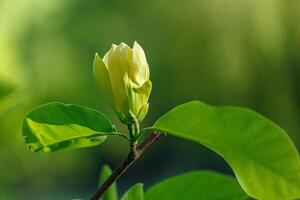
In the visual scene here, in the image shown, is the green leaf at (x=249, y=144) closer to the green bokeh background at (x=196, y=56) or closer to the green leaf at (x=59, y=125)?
the green leaf at (x=59, y=125)

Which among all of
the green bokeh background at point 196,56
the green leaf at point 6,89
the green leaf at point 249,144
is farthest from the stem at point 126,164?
the green bokeh background at point 196,56

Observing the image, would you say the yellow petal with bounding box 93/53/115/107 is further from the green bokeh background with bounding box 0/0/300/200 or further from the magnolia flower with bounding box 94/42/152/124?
the green bokeh background with bounding box 0/0/300/200

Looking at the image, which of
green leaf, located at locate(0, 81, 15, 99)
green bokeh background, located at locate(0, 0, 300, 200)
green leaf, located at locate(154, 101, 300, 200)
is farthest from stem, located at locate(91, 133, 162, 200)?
green bokeh background, located at locate(0, 0, 300, 200)

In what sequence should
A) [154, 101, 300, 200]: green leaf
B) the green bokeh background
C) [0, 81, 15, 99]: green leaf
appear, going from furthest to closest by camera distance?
the green bokeh background → [0, 81, 15, 99]: green leaf → [154, 101, 300, 200]: green leaf

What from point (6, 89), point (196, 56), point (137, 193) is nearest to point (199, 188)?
point (137, 193)

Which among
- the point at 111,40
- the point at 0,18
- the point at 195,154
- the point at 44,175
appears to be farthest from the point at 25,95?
the point at 195,154

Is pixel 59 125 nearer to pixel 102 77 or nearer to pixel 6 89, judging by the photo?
pixel 102 77
